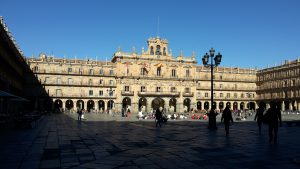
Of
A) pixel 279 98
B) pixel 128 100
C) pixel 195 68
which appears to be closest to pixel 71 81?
pixel 128 100

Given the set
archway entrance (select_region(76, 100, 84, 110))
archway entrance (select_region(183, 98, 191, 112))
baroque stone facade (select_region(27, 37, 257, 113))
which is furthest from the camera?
archway entrance (select_region(183, 98, 191, 112))

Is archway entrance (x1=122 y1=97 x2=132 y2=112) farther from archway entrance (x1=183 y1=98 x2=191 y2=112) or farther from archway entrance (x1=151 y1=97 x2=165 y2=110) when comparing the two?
archway entrance (x1=183 y1=98 x2=191 y2=112)

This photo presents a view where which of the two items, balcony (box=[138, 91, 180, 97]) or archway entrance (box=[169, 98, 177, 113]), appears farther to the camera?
archway entrance (box=[169, 98, 177, 113])

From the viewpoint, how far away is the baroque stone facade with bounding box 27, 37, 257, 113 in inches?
2559

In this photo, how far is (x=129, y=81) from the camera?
224ft

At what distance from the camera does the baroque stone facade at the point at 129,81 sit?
65000 mm

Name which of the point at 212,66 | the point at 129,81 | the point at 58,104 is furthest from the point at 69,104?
the point at 212,66

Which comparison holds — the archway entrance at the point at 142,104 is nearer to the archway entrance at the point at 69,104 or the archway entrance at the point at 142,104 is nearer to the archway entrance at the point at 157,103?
the archway entrance at the point at 157,103

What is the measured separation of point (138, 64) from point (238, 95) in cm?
2902

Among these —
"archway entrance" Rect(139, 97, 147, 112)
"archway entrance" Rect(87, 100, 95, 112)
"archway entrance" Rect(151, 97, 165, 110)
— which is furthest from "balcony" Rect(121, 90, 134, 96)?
"archway entrance" Rect(87, 100, 95, 112)

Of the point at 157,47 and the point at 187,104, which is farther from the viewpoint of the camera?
the point at 187,104

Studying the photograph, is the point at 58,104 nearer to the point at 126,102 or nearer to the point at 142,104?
the point at 126,102

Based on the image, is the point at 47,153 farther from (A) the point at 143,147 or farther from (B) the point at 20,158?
(A) the point at 143,147

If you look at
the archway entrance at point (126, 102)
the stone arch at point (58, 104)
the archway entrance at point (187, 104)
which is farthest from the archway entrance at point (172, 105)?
the stone arch at point (58, 104)
